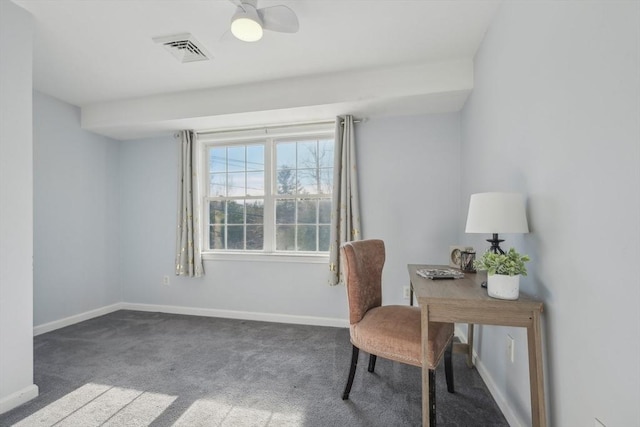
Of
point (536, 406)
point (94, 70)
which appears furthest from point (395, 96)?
point (94, 70)

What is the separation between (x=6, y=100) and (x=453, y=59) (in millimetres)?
3164

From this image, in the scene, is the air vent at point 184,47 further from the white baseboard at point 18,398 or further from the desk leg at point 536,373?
the desk leg at point 536,373

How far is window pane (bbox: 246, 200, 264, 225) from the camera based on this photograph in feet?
11.5

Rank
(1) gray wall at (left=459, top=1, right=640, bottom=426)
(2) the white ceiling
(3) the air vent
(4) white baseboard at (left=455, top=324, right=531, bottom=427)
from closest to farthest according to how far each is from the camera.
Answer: (1) gray wall at (left=459, top=1, right=640, bottom=426), (4) white baseboard at (left=455, top=324, right=531, bottom=427), (2) the white ceiling, (3) the air vent

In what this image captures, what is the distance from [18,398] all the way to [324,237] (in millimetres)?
2595

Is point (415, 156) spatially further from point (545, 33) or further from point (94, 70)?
point (94, 70)

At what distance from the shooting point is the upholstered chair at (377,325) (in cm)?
155

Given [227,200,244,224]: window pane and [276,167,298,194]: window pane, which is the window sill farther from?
[276,167,298,194]: window pane

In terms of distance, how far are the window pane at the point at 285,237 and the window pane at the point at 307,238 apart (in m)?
0.08

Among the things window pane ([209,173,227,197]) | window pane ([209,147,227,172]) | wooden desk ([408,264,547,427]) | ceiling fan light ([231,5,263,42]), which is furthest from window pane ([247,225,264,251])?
wooden desk ([408,264,547,427])

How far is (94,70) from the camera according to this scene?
8.62 ft

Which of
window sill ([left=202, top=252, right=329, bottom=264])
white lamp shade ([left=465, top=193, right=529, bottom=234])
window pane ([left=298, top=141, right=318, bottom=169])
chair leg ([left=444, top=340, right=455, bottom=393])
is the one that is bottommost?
chair leg ([left=444, top=340, right=455, bottom=393])

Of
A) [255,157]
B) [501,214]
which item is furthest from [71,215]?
[501,214]

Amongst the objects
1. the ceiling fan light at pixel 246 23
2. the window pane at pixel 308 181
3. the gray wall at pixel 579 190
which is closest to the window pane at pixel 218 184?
the window pane at pixel 308 181
